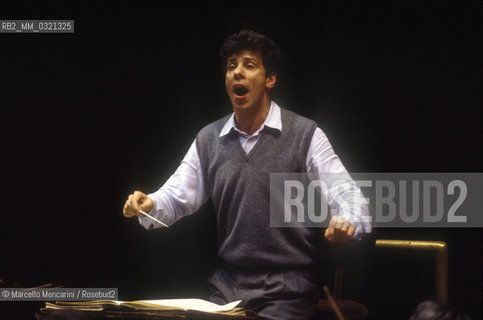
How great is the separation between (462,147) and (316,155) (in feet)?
2.43

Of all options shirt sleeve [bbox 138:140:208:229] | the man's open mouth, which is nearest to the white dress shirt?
shirt sleeve [bbox 138:140:208:229]

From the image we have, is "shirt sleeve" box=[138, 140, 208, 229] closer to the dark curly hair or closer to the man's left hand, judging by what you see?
the dark curly hair

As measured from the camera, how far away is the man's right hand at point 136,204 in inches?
99.5

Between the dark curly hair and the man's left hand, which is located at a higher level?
the dark curly hair

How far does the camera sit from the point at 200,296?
120 inches

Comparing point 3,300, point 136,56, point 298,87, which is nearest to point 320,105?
point 298,87

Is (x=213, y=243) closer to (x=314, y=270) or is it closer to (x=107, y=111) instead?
(x=314, y=270)

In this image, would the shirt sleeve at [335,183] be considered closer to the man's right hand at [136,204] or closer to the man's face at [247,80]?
the man's face at [247,80]

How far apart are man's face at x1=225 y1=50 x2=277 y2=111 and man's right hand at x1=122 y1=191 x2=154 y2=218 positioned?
21.8 inches

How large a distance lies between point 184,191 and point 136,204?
308 mm

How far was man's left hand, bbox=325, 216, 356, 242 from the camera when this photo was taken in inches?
91.9

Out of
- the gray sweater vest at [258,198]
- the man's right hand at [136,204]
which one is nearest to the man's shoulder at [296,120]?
the gray sweater vest at [258,198]

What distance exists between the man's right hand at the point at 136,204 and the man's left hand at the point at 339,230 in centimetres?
72

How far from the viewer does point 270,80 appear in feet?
9.31
